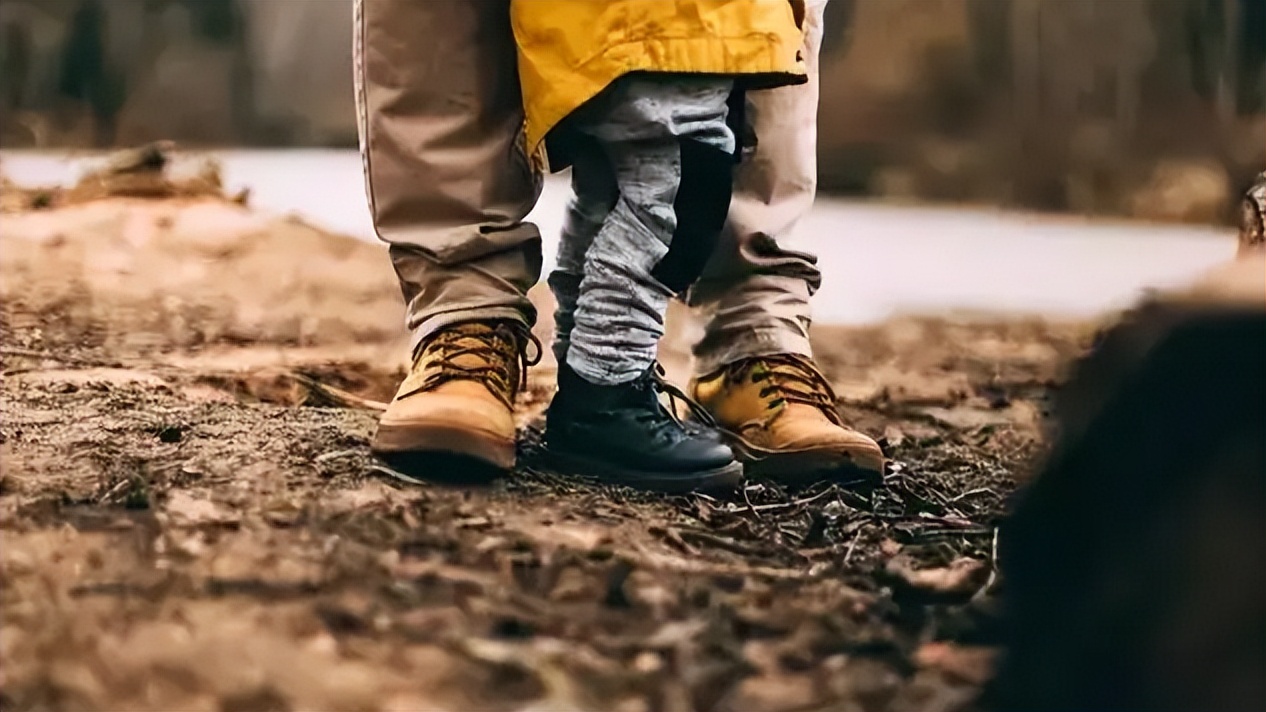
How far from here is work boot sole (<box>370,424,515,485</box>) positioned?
0.56m

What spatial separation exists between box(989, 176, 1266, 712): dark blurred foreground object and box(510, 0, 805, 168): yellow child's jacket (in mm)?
246

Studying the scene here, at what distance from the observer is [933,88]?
0.95 meters

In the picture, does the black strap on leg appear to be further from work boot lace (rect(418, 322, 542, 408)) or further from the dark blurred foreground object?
the dark blurred foreground object

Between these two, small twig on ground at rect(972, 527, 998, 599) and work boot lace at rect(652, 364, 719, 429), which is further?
work boot lace at rect(652, 364, 719, 429)

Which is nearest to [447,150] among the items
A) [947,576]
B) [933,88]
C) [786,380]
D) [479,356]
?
[479,356]

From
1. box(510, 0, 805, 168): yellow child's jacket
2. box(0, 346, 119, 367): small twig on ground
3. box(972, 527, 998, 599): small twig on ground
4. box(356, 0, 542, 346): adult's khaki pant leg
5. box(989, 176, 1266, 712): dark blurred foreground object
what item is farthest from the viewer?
box(0, 346, 119, 367): small twig on ground

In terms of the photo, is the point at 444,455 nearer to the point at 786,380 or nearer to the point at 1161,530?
the point at 786,380

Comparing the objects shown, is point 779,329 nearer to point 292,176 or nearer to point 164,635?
point 164,635

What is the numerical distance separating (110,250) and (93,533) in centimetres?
62

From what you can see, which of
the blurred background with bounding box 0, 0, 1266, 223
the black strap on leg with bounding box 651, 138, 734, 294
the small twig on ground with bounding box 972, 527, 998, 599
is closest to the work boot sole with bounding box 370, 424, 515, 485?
the black strap on leg with bounding box 651, 138, 734, 294

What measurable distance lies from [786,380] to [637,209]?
0.51 ft

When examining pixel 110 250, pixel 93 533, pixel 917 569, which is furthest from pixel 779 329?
pixel 110 250

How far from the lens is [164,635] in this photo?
381 mm

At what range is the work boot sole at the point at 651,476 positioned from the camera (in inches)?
22.9
